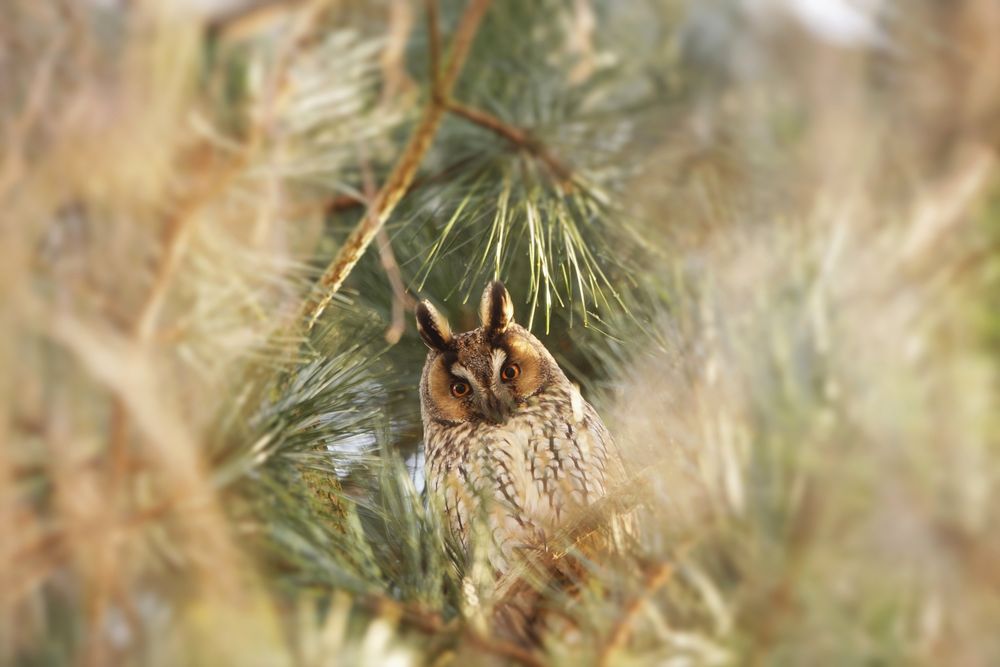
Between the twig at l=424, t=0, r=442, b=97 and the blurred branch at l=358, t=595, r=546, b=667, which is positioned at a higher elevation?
the twig at l=424, t=0, r=442, b=97

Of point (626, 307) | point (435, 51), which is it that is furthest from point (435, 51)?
point (626, 307)

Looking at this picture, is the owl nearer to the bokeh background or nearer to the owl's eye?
the owl's eye

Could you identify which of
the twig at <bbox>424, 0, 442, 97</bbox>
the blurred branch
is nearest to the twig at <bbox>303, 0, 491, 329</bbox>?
the twig at <bbox>424, 0, 442, 97</bbox>

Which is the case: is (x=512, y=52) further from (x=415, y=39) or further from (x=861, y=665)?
(x=861, y=665)

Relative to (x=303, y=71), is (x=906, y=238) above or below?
below

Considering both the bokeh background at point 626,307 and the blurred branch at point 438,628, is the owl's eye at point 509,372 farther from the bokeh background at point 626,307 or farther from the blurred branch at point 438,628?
the blurred branch at point 438,628

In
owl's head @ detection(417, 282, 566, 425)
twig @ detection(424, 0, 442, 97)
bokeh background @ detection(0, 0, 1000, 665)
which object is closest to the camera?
bokeh background @ detection(0, 0, 1000, 665)

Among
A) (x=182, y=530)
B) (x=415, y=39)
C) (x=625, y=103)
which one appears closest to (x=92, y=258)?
(x=182, y=530)
